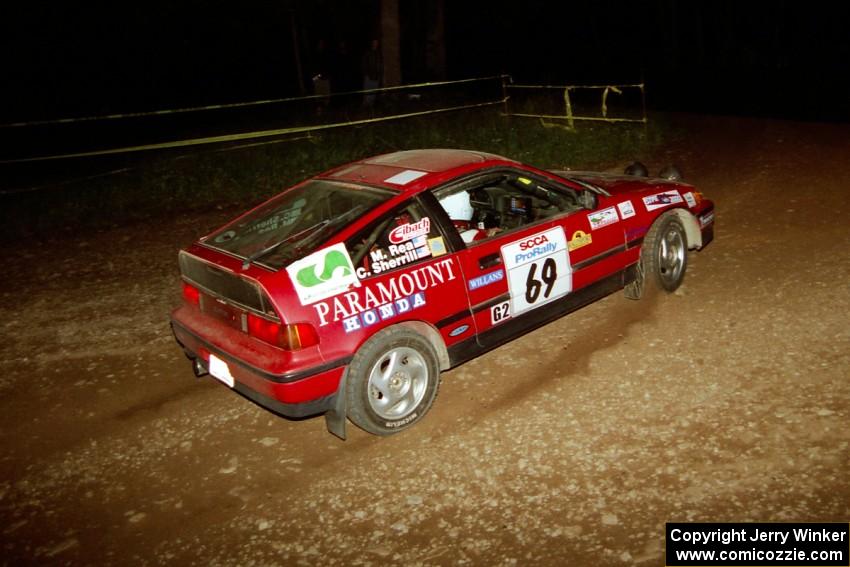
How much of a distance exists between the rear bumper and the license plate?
0.20 ft

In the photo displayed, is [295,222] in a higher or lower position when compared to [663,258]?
higher

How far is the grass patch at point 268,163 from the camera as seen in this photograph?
10273 millimetres

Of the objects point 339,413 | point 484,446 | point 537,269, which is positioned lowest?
point 484,446

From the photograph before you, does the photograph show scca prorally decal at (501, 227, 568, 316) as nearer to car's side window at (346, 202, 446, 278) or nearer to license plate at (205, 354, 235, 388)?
car's side window at (346, 202, 446, 278)

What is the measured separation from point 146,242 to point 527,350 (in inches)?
227

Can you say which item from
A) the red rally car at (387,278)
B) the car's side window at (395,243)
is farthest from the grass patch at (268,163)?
the car's side window at (395,243)

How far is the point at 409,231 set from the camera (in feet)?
13.5

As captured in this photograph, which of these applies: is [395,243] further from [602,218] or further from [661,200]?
[661,200]

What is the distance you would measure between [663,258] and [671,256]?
150 mm

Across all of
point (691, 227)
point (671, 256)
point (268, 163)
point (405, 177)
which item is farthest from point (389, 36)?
point (405, 177)

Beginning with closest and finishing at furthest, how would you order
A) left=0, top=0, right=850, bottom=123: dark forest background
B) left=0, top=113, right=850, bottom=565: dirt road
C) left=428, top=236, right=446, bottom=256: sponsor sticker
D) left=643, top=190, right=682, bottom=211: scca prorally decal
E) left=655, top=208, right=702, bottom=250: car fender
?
left=0, top=113, right=850, bottom=565: dirt road < left=428, top=236, right=446, bottom=256: sponsor sticker < left=643, top=190, right=682, bottom=211: scca prorally decal < left=655, top=208, right=702, bottom=250: car fender < left=0, top=0, right=850, bottom=123: dark forest background

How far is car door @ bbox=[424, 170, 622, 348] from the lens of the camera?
14.3 feet

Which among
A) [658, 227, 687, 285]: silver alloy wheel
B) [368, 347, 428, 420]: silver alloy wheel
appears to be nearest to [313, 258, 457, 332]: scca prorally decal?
[368, 347, 428, 420]: silver alloy wheel

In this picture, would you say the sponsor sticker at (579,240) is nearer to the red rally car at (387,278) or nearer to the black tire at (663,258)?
the red rally car at (387,278)
